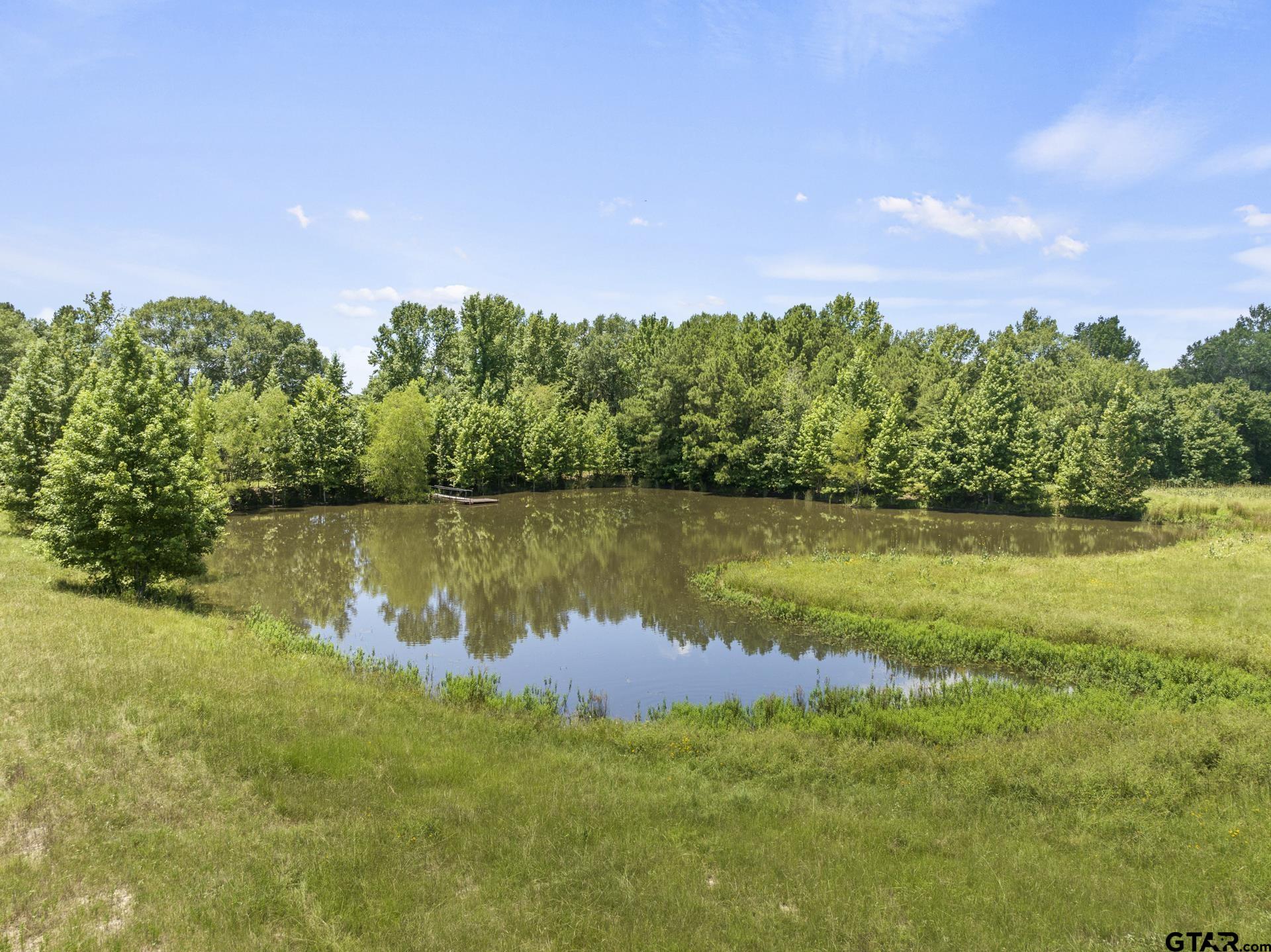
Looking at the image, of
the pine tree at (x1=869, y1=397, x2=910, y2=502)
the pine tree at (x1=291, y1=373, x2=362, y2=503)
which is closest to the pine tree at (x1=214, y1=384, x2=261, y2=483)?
the pine tree at (x1=291, y1=373, x2=362, y2=503)

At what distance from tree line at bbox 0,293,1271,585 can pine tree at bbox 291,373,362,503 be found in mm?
182

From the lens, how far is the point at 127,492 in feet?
77.7

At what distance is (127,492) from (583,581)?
770 inches

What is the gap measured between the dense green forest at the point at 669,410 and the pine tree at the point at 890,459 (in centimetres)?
23

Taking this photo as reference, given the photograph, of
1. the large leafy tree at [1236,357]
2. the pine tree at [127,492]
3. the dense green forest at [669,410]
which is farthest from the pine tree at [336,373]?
the large leafy tree at [1236,357]

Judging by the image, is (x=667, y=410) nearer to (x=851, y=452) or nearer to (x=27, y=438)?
(x=851, y=452)

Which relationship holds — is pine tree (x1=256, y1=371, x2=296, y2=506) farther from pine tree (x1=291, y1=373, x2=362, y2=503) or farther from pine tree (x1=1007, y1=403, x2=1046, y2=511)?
pine tree (x1=1007, y1=403, x2=1046, y2=511)

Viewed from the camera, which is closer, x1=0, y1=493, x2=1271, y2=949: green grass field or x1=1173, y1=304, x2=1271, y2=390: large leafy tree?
x1=0, y1=493, x2=1271, y2=949: green grass field

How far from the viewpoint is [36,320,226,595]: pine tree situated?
23.6m

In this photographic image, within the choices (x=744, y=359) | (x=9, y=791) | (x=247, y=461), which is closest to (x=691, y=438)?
(x=744, y=359)

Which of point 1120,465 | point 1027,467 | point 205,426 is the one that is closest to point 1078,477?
point 1120,465

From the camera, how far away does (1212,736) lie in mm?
13555

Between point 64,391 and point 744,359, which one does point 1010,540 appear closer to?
point 744,359

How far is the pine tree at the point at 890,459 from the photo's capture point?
66688mm
